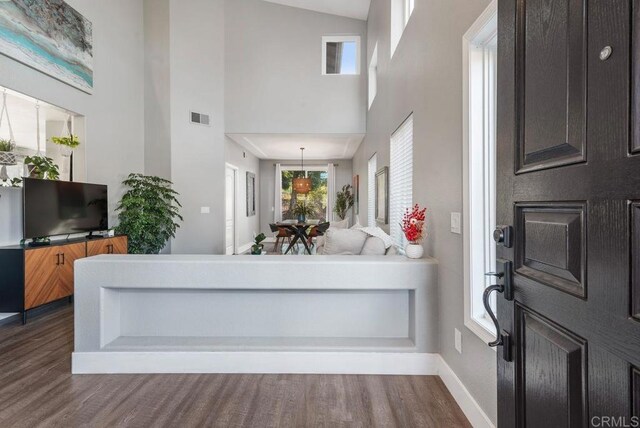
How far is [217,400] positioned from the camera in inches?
80.8

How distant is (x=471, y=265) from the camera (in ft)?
5.87

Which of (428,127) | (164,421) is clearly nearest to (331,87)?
Answer: (428,127)

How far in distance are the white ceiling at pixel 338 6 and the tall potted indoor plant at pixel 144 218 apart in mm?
4287

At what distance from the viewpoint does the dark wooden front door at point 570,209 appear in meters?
0.58

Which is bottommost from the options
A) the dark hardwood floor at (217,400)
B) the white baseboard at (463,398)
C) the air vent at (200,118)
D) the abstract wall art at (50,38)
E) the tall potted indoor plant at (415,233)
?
the dark hardwood floor at (217,400)

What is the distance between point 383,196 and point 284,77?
3.58m

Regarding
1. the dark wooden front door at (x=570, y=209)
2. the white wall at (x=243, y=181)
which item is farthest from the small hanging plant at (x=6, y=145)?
the dark wooden front door at (x=570, y=209)

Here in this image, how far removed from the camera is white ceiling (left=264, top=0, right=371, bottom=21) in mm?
6070

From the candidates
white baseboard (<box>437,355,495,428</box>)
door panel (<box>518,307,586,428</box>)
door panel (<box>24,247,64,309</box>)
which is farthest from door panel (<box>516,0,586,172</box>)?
door panel (<box>24,247,64,309</box>)

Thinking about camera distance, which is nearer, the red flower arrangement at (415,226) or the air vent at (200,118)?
the red flower arrangement at (415,226)

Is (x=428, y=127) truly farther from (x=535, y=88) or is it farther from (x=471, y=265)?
(x=535, y=88)

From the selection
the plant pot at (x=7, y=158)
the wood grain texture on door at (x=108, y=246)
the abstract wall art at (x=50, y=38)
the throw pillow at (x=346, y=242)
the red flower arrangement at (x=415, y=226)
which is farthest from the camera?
the wood grain texture on door at (x=108, y=246)

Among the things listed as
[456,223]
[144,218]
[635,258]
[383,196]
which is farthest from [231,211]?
[635,258]

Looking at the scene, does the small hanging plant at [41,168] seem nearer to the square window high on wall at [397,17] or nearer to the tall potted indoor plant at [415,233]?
the tall potted indoor plant at [415,233]
